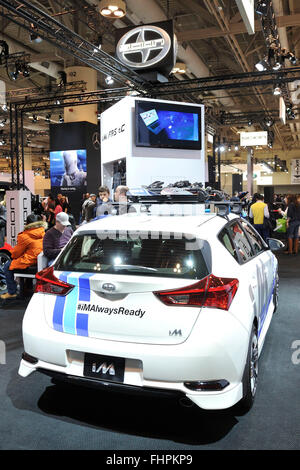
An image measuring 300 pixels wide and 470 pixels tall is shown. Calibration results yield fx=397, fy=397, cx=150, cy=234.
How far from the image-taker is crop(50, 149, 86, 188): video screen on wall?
15.4m

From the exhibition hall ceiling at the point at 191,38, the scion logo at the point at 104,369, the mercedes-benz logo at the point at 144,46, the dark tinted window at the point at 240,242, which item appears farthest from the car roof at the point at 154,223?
the exhibition hall ceiling at the point at 191,38

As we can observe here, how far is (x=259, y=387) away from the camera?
300 centimetres

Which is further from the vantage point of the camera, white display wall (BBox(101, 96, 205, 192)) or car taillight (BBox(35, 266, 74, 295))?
white display wall (BBox(101, 96, 205, 192))

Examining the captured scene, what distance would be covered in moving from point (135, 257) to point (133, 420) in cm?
103

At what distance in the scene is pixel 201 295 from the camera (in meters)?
2.20

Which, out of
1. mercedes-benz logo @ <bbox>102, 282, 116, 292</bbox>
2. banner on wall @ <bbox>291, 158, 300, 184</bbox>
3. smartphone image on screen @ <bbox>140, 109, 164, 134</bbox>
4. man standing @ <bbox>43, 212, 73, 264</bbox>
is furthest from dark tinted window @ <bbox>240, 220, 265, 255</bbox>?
banner on wall @ <bbox>291, 158, 300, 184</bbox>

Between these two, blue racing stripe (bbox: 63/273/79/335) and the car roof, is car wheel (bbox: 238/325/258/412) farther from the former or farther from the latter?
blue racing stripe (bbox: 63/273/79/335)

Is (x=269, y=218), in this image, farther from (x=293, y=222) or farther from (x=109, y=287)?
(x=109, y=287)

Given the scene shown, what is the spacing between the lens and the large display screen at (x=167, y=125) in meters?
7.44

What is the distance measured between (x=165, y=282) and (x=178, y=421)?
→ 962mm

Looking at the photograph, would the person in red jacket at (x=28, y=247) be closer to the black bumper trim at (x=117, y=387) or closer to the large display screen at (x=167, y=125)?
the large display screen at (x=167, y=125)

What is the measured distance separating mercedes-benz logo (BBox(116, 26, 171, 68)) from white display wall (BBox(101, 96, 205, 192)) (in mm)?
775

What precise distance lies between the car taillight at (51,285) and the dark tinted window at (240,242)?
49.0 inches
